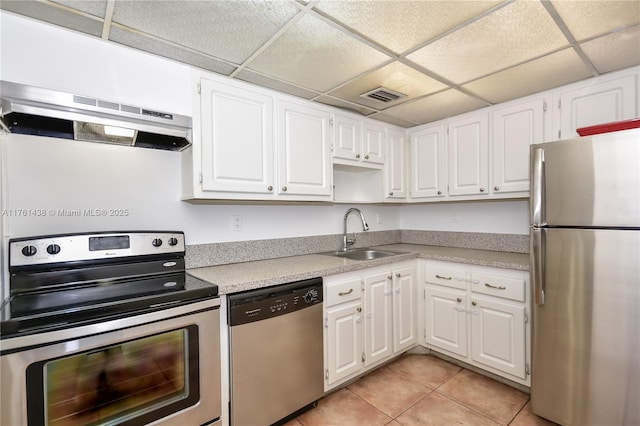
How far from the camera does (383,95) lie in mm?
2213

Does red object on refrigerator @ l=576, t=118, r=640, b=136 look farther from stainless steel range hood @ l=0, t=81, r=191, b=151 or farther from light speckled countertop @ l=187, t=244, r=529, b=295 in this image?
stainless steel range hood @ l=0, t=81, r=191, b=151

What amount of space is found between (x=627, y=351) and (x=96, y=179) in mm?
2907

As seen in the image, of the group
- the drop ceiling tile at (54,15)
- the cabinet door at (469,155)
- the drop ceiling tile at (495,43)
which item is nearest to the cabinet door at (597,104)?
the cabinet door at (469,155)

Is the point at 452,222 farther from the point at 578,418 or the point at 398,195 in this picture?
the point at 578,418

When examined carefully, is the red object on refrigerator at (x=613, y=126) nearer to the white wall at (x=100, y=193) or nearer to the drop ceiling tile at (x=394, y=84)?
the drop ceiling tile at (x=394, y=84)

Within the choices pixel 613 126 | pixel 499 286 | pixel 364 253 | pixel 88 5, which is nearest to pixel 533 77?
pixel 613 126

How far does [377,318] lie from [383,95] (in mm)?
1681

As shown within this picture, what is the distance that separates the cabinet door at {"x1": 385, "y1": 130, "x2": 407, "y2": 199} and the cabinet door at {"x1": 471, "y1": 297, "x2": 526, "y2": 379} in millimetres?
1168

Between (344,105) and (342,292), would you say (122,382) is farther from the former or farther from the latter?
(344,105)

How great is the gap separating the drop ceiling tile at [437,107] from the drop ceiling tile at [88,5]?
6.48ft

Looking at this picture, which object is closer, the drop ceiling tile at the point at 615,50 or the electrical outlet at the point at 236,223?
the drop ceiling tile at the point at 615,50

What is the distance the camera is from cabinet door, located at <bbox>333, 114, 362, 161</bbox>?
2406mm

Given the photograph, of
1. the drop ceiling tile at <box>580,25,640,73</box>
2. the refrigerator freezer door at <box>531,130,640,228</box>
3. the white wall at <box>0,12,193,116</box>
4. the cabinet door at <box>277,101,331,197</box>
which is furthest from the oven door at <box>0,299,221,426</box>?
the drop ceiling tile at <box>580,25,640,73</box>

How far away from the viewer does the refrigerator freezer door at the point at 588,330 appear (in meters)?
1.43
